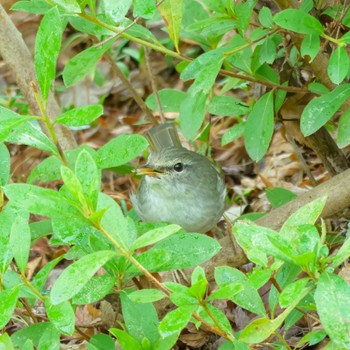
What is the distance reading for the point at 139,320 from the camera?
2.71 meters

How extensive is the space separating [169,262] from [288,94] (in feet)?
5.51

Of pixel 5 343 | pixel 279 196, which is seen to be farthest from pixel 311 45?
pixel 5 343

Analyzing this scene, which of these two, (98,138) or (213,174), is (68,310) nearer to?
(213,174)

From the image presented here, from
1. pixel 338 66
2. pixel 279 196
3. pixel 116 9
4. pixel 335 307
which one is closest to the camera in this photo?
pixel 335 307

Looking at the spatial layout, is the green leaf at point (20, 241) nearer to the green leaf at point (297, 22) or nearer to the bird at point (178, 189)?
the green leaf at point (297, 22)

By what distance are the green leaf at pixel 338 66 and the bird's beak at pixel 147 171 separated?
1.56 m

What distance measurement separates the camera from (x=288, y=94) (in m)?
4.03

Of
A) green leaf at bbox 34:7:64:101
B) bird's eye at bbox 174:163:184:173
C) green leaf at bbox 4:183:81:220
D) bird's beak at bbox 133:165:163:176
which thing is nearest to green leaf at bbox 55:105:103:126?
green leaf at bbox 34:7:64:101

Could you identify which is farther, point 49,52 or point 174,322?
point 49,52

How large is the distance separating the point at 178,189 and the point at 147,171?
12.1 inches

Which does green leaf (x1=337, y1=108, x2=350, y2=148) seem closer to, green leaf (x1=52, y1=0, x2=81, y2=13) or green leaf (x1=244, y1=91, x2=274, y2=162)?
green leaf (x1=244, y1=91, x2=274, y2=162)

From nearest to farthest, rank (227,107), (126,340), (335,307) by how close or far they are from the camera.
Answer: (335,307) < (126,340) < (227,107)

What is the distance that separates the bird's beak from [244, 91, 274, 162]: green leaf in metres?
0.85

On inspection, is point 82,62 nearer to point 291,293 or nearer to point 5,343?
point 5,343
